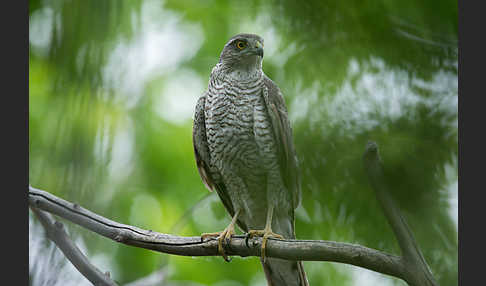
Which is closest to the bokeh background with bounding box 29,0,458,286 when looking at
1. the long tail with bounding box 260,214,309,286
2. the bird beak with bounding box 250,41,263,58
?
the bird beak with bounding box 250,41,263,58

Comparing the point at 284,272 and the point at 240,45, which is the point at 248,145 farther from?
the point at 284,272

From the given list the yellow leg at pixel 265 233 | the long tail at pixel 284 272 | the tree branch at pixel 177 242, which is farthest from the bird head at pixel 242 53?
the long tail at pixel 284 272

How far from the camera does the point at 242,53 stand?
2.12m

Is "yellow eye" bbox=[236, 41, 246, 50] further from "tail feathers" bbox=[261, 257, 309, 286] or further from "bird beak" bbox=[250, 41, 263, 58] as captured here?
"tail feathers" bbox=[261, 257, 309, 286]

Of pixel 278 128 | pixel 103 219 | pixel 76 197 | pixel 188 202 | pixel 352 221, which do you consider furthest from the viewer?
pixel 188 202

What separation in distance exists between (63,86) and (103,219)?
791 millimetres

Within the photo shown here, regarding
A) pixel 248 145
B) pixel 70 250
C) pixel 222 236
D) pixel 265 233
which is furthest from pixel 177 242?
pixel 248 145

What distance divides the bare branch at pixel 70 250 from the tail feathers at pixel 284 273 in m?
0.77

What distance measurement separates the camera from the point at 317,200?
2.37 feet

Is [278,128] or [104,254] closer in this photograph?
[104,254]

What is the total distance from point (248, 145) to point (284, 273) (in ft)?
2.18

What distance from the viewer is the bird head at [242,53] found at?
198 centimetres

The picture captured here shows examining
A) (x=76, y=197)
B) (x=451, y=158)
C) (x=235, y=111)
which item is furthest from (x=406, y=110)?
(x=235, y=111)

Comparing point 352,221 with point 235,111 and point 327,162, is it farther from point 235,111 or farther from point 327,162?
point 235,111
